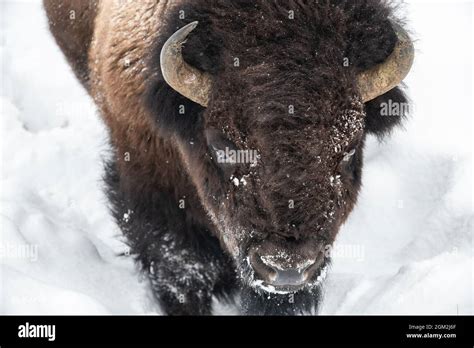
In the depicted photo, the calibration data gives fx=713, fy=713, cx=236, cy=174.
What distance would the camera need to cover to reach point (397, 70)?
4340mm

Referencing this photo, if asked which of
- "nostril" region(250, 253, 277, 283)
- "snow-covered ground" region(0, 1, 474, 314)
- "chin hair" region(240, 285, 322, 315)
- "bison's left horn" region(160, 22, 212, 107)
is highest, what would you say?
"bison's left horn" region(160, 22, 212, 107)

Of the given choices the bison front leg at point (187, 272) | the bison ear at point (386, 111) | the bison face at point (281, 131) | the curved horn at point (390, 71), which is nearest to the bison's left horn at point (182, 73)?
the bison face at point (281, 131)

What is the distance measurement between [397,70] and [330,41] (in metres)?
0.49

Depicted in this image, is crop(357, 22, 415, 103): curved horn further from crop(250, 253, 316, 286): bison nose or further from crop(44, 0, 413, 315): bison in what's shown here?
crop(250, 253, 316, 286): bison nose

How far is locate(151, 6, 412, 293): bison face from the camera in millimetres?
3988

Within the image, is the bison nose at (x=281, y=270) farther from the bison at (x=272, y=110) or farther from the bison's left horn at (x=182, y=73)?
the bison's left horn at (x=182, y=73)

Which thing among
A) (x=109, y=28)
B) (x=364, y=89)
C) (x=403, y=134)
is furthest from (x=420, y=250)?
(x=109, y=28)

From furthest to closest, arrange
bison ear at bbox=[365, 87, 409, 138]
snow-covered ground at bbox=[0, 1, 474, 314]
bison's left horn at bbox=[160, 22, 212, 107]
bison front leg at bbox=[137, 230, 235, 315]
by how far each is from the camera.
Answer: bison front leg at bbox=[137, 230, 235, 315]
snow-covered ground at bbox=[0, 1, 474, 314]
bison ear at bbox=[365, 87, 409, 138]
bison's left horn at bbox=[160, 22, 212, 107]

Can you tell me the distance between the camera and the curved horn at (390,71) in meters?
4.31

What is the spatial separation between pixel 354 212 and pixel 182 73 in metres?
3.39

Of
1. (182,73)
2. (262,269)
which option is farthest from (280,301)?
(182,73)

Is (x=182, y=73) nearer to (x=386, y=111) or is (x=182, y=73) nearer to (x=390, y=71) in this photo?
(x=390, y=71)

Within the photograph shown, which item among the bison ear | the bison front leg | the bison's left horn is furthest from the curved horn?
the bison front leg
